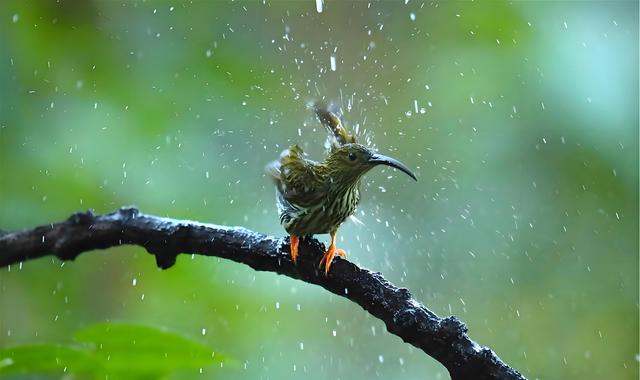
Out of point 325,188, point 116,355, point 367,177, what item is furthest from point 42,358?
point 367,177

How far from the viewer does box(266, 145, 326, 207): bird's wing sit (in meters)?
1.52

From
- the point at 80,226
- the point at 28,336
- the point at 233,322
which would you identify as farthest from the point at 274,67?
the point at 80,226

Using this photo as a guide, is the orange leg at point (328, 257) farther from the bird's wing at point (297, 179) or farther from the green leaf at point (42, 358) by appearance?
the green leaf at point (42, 358)

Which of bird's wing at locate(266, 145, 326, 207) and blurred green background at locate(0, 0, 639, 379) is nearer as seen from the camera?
bird's wing at locate(266, 145, 326, 207)

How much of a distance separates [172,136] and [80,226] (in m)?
1.04

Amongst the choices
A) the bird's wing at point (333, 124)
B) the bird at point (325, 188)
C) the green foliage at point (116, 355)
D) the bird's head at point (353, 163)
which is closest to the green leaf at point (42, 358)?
the green foliage at point (116, 355)

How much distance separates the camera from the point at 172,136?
239cm

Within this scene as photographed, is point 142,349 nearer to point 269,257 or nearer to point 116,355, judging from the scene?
point 116,355

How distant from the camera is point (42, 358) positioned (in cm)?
88

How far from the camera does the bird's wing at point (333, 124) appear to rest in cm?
164

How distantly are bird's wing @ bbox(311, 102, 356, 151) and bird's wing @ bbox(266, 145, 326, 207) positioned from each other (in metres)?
0.07

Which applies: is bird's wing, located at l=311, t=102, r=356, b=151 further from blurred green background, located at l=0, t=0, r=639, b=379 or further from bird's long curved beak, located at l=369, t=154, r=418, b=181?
blurred green background, located at l=0, t=0, r=639, b=379

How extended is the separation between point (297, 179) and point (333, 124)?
0.52 feet

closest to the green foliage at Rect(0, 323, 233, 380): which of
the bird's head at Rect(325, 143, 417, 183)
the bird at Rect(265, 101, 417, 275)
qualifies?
the bird at Rect(265, 101, 417, 275)
